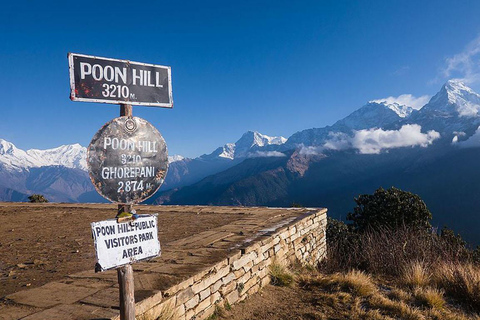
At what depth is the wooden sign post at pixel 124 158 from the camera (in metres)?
2.29

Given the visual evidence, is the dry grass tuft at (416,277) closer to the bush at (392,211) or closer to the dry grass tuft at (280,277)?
the dry grass tuft at (280,277)

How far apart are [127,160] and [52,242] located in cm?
529

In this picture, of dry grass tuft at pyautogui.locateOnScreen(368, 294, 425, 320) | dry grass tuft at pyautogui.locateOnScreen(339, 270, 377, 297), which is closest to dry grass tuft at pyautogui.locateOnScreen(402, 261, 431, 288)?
dry grass tuft at pyautogui.locateOnScreen(339, 270, 377, 297)

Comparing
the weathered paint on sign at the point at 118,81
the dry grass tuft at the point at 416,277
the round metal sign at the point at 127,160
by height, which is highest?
the weathered paint on sign at the point at 118,81

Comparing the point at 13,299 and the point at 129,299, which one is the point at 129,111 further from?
the point at 13,299

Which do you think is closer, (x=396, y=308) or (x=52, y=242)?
(x=396, y=308)

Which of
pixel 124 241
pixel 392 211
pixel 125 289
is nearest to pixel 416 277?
pixel 125 289

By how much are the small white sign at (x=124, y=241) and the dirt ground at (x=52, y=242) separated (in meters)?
2.25

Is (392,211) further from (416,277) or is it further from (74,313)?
(74,313)

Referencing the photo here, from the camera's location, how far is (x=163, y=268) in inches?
161

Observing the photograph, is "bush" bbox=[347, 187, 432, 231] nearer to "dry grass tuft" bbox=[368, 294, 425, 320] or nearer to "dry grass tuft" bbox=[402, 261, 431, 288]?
"dry grass tuft" bbox=[402, 261, 431, 288]

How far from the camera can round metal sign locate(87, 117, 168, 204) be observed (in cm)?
232

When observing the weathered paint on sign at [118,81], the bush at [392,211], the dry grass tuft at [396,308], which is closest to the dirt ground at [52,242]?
the weathered paint on sign at [118,81]

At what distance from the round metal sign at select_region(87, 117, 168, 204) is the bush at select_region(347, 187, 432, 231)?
66.1 feet
